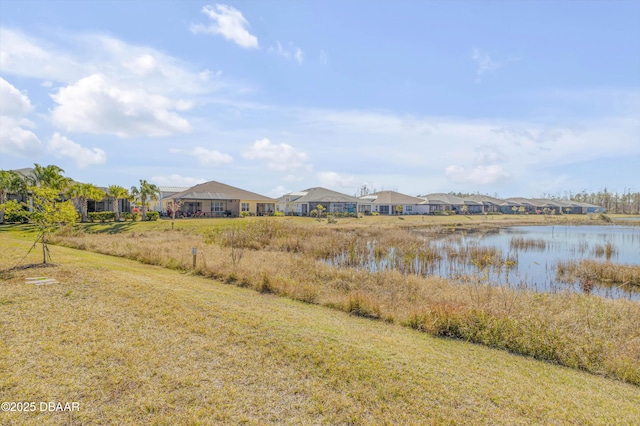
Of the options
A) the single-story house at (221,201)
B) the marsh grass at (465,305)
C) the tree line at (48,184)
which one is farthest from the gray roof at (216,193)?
the marsh grass at (465,305)

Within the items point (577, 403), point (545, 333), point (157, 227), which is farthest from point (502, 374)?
point (157, 227)

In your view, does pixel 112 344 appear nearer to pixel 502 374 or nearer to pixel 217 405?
pixel 217 405

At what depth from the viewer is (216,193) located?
4528 cm

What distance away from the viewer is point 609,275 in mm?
14844

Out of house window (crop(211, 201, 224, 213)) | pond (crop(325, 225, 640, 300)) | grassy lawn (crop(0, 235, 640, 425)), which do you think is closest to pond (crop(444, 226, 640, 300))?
pond (crop(325, 225, 640, 300))

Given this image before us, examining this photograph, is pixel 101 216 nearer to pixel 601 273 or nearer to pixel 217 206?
pixel 217 206

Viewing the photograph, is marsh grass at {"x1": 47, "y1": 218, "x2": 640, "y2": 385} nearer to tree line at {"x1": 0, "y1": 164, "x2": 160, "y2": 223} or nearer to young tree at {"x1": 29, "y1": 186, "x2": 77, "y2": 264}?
young tree at {"x1": 29, "y1": 186, "x2": 77, "y2": 264}

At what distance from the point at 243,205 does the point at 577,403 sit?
146 ft

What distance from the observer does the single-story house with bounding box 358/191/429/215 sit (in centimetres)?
6438

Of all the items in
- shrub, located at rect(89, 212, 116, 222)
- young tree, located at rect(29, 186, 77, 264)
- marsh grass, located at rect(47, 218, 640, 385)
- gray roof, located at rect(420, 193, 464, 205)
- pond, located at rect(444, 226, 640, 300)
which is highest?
gray roof, located at rect(420, 193, 464, 205)

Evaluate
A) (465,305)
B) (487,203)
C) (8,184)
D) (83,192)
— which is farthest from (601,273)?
(487,203)

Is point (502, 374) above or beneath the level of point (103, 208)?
beneath

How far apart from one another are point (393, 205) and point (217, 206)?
33552 millimetres

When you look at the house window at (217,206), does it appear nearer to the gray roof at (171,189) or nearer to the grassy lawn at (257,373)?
the gray roof at (171,189)
